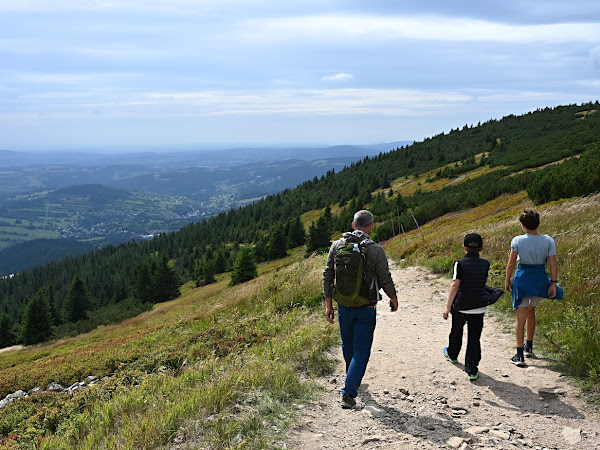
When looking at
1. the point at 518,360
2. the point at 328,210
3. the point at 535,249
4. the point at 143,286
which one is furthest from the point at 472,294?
the point at 328,210

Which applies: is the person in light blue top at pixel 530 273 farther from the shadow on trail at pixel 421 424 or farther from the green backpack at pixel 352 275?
the green backpack at pixel 352 275

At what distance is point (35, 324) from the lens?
5672cm

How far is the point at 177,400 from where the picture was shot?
4980 millimetres

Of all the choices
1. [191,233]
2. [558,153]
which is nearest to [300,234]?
[558,153]

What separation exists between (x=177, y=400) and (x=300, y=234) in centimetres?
8347

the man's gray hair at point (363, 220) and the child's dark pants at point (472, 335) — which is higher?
the man's gray hair at point (363, 220)

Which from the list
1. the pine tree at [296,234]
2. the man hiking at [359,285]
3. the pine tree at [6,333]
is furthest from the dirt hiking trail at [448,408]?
the pine tree at [296,234]

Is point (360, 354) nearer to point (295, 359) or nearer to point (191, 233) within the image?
point (295, 359)

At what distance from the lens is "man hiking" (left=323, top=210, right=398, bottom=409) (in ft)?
16.6

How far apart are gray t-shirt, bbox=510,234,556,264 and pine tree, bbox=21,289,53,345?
6574 centimetres

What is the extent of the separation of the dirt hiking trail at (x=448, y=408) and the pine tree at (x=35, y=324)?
63.5 meters

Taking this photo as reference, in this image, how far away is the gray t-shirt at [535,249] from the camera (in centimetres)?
602

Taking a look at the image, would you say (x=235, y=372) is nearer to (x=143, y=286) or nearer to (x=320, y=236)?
(x=320, y=236)

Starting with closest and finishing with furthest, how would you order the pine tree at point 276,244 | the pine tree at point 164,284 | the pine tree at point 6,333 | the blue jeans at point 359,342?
1. the blue jeans at point 359,342
2. the pine tree at point 6,333
3. the pine tree at point 164,284
4. the pine tree at point 276,244
